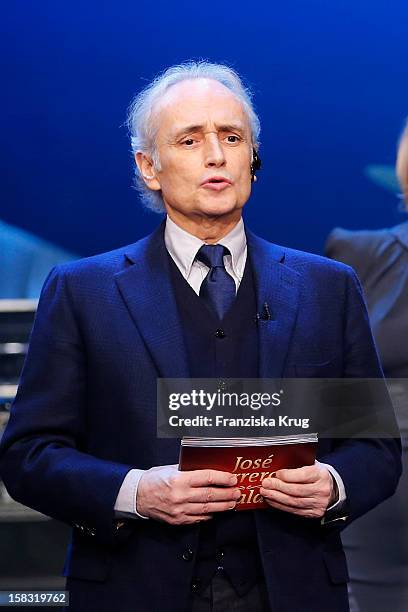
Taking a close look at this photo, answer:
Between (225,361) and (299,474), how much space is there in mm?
315

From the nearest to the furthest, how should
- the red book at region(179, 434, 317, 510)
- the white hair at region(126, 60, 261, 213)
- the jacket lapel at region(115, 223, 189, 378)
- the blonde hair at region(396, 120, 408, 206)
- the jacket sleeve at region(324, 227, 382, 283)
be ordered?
the red book at region(179, 434, 317, 510) → the jacket lapel at region(115, 223, 189, 378) → the white hair at region(126, 60, 261, 213) → the blonde hair at region(396, 120, 408, 206) → the jacket sleeve at region(324, 227, 382, 283)

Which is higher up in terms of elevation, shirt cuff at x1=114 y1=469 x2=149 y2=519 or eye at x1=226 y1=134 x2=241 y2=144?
eye at x1=226 y1=134 x2=241 y2=144

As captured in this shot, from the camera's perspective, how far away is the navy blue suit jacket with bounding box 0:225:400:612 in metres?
2.12

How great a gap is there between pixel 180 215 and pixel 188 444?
0.63m

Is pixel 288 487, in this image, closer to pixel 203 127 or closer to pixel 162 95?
pixel 203 127

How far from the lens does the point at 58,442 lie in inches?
85.4

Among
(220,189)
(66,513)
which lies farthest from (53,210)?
(66,513)

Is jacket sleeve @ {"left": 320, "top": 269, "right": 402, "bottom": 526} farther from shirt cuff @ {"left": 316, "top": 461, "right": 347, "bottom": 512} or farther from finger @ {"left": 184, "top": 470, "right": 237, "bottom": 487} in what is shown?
finger @ {"left": 184, "top": 470, "right": 237, "bottom": 487}

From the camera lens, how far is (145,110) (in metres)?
2.46

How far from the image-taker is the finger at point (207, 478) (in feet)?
6.59

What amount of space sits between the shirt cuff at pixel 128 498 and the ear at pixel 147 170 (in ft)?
2.35

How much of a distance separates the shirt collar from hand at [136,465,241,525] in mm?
504

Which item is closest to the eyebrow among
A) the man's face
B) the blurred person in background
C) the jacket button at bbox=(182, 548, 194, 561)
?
the man's face

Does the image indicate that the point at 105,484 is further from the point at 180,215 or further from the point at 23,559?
the point at 23,559
